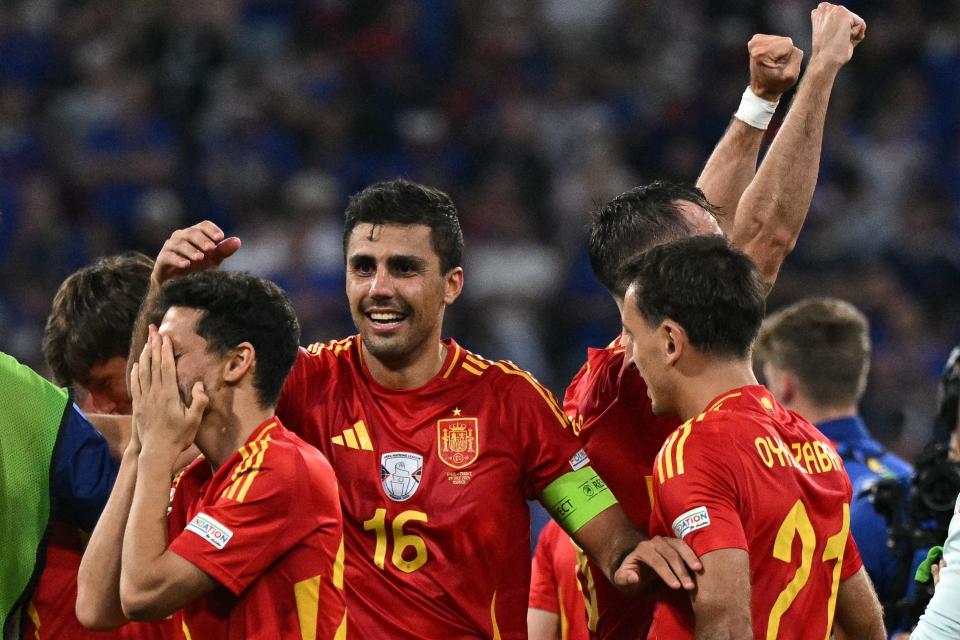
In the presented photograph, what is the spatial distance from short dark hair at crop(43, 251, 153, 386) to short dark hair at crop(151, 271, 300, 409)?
774 millimetres

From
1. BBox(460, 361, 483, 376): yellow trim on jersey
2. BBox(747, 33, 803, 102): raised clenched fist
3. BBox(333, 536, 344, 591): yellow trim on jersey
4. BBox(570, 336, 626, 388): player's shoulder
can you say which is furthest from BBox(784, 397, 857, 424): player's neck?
BBox(333, 536, 344, 591): yellow trim on jersey

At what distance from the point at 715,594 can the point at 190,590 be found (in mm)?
1226

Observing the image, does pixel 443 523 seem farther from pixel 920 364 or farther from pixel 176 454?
pixel 920 364

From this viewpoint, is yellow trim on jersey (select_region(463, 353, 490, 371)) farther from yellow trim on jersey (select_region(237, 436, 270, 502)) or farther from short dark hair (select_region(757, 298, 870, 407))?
short dark hair (select_region(757, 298, 870, 407))

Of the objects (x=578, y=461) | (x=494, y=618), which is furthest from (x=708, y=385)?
(x=494, y=618)

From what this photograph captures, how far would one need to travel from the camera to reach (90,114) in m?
12.0

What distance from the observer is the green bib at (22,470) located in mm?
3562

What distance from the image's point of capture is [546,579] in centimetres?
Result: 488

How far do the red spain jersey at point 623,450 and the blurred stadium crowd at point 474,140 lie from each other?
6.14 m

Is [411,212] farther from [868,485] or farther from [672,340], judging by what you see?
[868,485]

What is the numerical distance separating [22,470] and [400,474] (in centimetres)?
102

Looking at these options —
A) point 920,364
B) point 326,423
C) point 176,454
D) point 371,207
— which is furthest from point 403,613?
point 920,364

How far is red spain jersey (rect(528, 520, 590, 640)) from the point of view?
470 centimetres

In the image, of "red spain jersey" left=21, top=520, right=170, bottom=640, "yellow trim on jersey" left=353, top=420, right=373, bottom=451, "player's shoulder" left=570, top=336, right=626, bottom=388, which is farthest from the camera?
"player's shoulder" left=570, top=336, right=626, bottom=388
